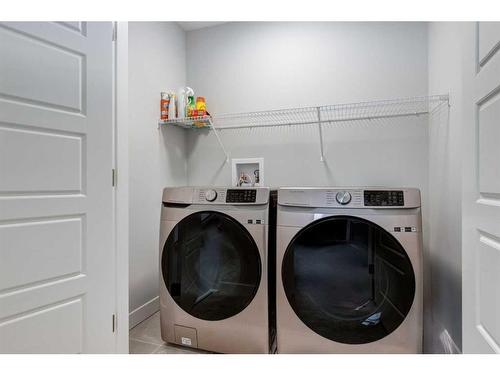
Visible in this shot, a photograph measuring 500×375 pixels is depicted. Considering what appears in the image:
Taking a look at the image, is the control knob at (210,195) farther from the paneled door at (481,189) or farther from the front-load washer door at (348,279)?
the paneled door at (481,189)

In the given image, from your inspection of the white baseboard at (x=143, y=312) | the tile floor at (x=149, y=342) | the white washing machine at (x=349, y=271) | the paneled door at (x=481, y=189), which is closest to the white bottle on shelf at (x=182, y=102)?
the white washing machine at (x=349, y=271)

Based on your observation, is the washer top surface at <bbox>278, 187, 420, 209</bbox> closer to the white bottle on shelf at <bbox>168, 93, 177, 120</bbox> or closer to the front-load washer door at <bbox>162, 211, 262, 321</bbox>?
the front-load washer door at <bbox>162, 211, 262, 321</bbox>

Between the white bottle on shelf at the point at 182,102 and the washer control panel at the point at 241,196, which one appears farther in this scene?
the white bottle on shelf at the point at 182,102

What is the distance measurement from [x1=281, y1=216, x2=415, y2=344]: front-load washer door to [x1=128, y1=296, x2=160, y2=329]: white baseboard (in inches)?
44.4

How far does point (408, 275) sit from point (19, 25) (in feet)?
6.22

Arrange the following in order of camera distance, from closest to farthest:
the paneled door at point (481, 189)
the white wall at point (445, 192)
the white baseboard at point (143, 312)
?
1. the paneled door at point (481, 189)
2. the white wall at point (445, 192)
3. the white baseboard at point (143, 312)

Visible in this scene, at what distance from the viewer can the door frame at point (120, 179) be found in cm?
126

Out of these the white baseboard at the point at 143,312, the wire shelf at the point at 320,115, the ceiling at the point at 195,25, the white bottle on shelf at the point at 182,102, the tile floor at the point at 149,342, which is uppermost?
the ceiling at the point at 195,25

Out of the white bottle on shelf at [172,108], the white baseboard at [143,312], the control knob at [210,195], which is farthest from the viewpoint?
the white bottle on shelf at [172,108]

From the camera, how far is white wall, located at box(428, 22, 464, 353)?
4.27 feet

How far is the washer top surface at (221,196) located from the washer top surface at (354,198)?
12 centimetres

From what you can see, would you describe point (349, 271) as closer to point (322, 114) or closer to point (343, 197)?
point (343, 197)

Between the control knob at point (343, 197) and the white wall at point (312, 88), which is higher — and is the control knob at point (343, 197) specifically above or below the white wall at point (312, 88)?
below

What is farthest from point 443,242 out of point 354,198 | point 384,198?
point 354,198
